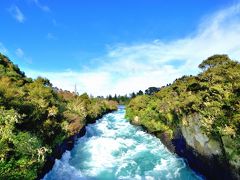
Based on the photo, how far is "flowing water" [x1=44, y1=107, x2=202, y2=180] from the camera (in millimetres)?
26203

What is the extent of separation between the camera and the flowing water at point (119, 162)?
2620 centimetres

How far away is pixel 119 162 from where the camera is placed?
101 feet

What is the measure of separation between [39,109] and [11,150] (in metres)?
8.21

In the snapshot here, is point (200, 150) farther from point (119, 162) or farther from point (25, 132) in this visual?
point (25, 132)

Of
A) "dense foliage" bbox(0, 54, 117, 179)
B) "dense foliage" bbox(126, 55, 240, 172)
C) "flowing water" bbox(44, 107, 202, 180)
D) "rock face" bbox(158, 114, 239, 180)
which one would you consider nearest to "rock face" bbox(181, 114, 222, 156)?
"rock face" bbox(158, 114, 239, 180)

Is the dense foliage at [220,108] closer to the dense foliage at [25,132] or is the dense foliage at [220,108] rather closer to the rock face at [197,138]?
the rock face at [197,138]

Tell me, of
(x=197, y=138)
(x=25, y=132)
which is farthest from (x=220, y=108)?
(x=25, y=132)

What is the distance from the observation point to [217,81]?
79.3ft

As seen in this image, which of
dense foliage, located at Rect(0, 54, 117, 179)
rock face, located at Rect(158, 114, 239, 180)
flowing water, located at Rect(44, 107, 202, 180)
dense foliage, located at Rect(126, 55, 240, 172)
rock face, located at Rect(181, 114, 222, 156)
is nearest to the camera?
dense foliage, located at Rect(0, 54, 117, 179)

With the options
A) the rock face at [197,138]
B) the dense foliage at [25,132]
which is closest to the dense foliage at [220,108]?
the rock face at [197,138]

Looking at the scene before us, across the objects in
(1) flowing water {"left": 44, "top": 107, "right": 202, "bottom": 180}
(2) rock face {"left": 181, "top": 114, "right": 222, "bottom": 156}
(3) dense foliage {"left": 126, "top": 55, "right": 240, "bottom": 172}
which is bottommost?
(1) flowing water {"left": 44, "top": 107, "right": 202, "bottom": 180}

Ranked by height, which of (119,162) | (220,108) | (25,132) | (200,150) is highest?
(220,108)

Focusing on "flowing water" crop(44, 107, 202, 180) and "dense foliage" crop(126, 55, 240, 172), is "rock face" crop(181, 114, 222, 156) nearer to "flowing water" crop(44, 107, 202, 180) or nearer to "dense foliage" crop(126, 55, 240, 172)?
"dense foliage" crop(126, 55, 240, 172)

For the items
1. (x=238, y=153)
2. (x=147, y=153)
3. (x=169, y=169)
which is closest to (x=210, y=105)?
(x=238, y=153)
